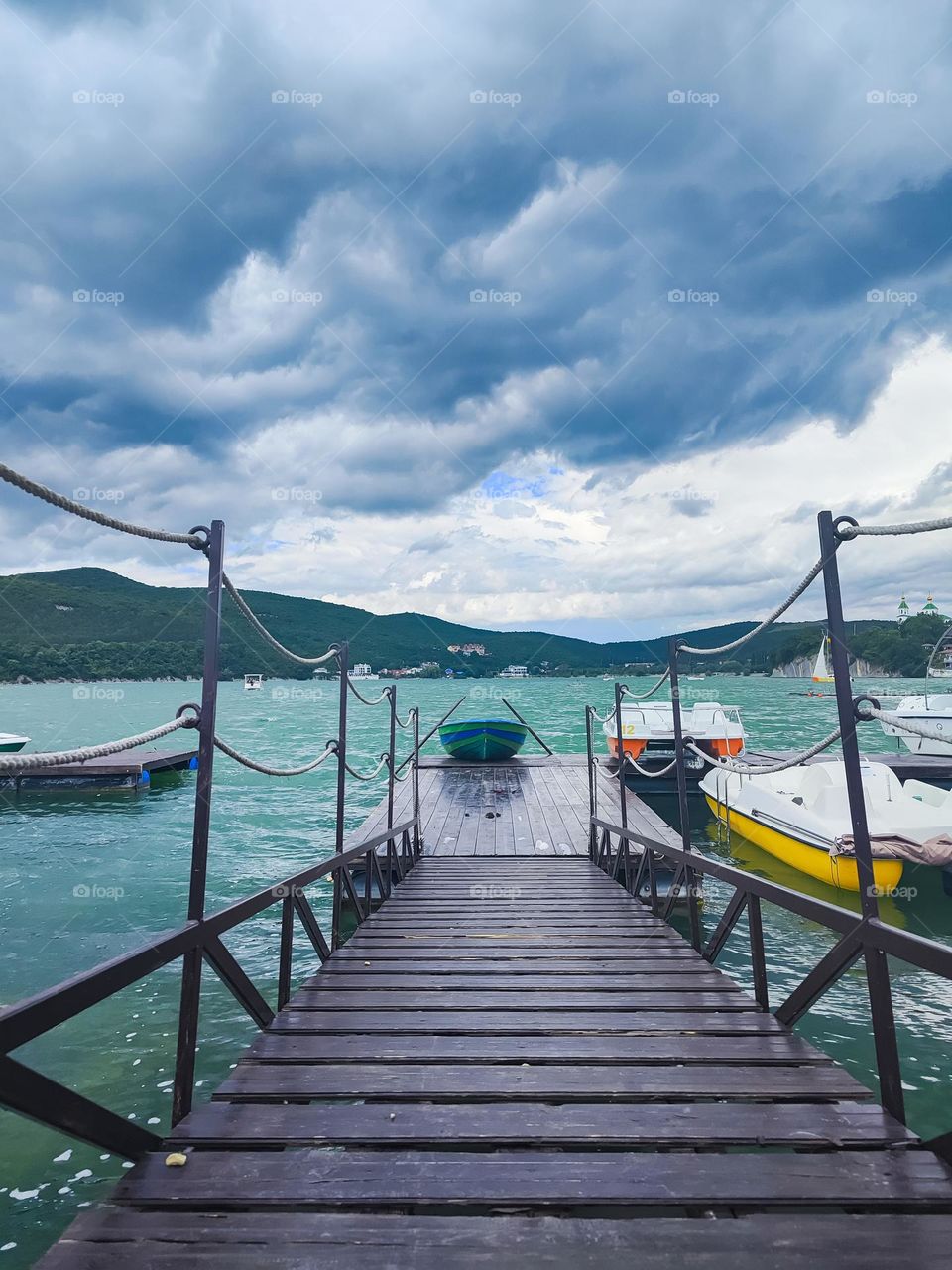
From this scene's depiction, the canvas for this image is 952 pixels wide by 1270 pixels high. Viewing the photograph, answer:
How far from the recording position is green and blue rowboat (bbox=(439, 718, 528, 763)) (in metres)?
15.9

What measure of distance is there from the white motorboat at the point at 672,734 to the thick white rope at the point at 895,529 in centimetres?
1314

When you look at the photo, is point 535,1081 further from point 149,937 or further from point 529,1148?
point 149,937

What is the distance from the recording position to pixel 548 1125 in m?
2.23

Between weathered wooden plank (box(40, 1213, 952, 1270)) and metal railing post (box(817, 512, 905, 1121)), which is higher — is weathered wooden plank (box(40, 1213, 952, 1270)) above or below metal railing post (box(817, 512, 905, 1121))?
below

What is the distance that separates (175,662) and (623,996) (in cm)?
3703

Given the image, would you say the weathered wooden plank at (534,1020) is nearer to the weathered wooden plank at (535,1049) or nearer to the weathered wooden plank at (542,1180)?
the weathered wooden plank at (535,1049)

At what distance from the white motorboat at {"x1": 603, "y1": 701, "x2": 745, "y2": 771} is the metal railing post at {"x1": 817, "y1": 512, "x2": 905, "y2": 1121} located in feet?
42.9

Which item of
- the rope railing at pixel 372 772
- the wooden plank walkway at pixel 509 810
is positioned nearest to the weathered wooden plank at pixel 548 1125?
the rope railing at pixel 372 772

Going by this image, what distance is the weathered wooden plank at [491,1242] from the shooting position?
5.41 ft

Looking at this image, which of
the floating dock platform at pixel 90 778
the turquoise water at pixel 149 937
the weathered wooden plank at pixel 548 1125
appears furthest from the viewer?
the floating dock platform at pixel 90 778

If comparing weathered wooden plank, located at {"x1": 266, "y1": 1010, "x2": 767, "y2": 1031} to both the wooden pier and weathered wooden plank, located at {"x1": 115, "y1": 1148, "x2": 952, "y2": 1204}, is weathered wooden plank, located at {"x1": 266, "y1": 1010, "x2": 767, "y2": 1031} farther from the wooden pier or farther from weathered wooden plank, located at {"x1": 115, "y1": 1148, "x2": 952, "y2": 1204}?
weathered wooden plank, located at {"x1": 115, "y1": 1148, "x2": 952, "y2": 1204}

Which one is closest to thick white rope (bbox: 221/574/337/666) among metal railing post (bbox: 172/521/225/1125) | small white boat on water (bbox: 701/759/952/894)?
metal railing post (bbox: 172/521/225/1125)

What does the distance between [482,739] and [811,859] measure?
Answer: 8138 mm

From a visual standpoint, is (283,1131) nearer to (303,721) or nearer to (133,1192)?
(133,1192)
